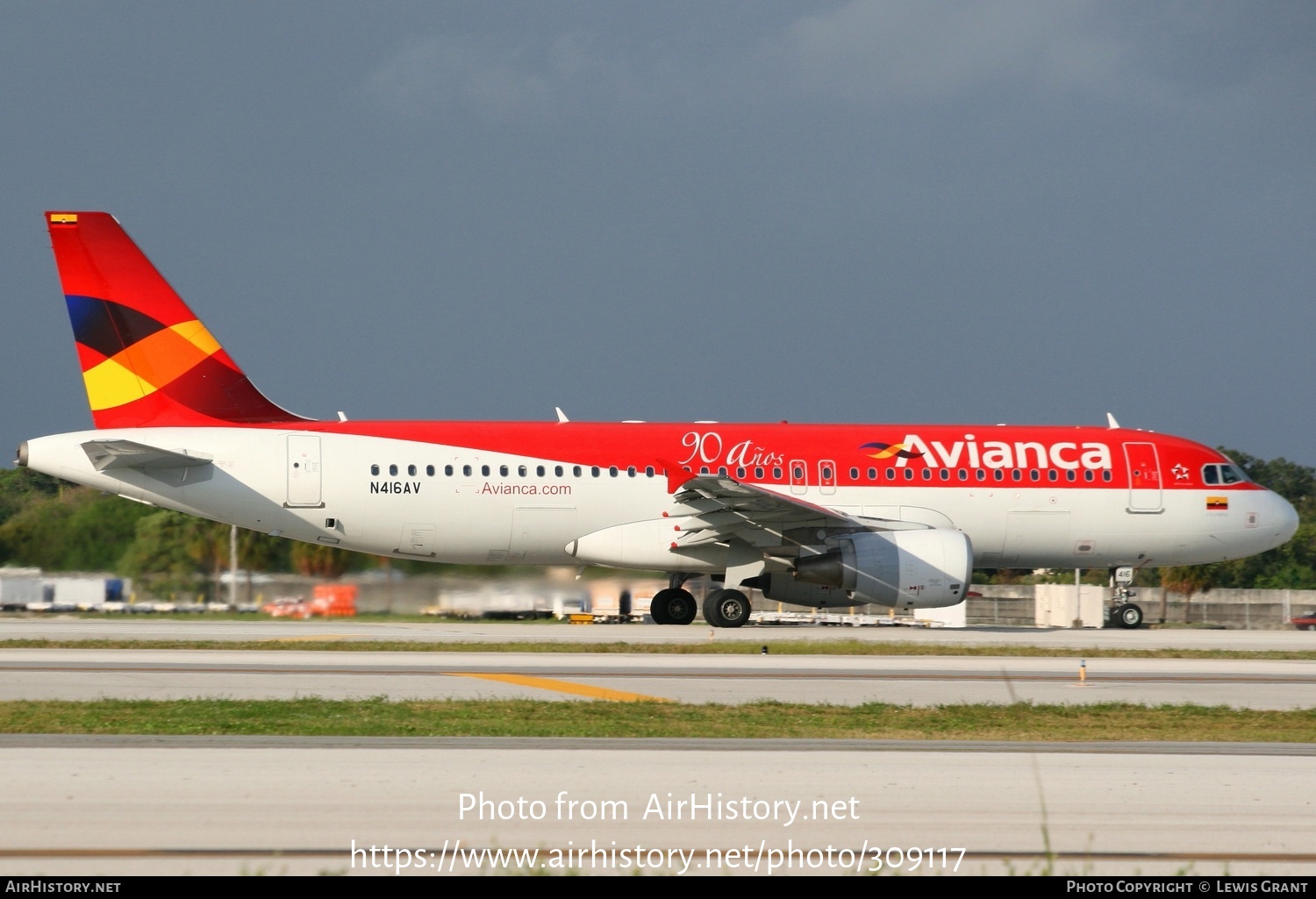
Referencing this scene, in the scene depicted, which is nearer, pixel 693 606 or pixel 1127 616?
pixel 693 606

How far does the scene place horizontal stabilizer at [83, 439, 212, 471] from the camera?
24.1 m

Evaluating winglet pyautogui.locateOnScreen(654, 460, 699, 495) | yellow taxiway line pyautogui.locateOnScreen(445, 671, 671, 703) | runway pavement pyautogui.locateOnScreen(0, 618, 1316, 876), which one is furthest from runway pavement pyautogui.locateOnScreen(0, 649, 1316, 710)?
winglet pyautogui.locateOnScreen(654, 460, 699, 495)

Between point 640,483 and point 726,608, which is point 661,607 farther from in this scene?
point 640,483

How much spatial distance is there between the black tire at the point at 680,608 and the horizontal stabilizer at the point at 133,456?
9749mm

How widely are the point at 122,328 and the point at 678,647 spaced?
12569 millimetres

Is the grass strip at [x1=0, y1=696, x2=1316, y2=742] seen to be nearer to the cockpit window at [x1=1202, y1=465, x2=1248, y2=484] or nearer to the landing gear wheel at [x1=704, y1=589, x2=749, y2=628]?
the landing gear wheel at [x1=704, y1=589, x2=749, y2=628]

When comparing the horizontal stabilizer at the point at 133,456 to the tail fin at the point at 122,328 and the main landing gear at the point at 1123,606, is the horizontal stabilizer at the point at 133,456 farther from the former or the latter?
the main landing gear at the point at 1123,606

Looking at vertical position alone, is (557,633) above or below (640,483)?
below

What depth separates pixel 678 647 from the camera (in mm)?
21359

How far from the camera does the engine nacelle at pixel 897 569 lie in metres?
25.3

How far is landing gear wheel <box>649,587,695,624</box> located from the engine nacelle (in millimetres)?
3682

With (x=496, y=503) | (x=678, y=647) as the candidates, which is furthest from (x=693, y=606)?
(x=678, y=647)

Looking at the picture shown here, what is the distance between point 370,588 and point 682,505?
632 cm
